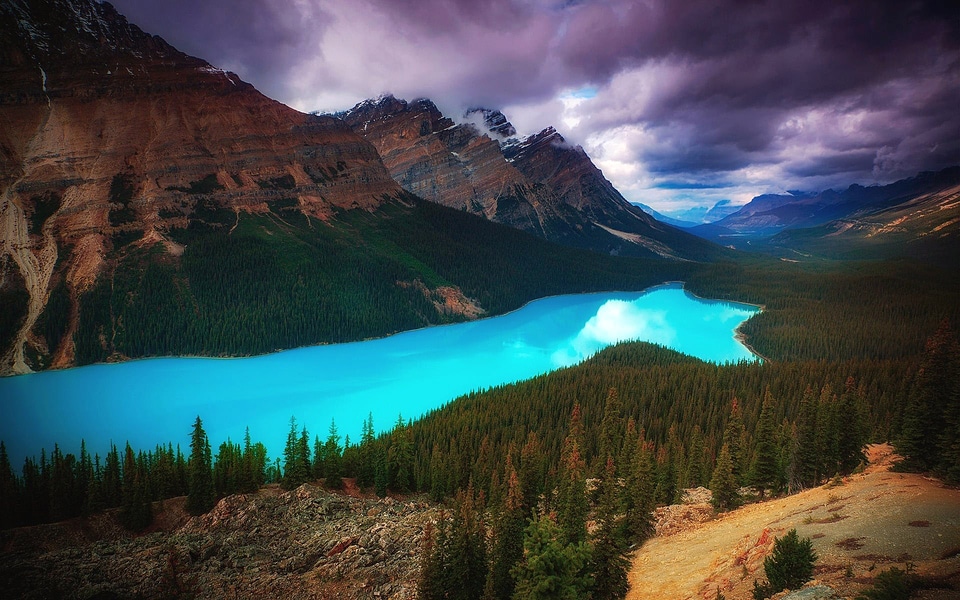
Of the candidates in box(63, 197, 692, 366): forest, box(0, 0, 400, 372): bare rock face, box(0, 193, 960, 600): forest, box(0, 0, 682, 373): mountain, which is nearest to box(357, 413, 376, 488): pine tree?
box(0, 193, 960, 600): forest

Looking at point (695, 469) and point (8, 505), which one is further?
point (695, 469)

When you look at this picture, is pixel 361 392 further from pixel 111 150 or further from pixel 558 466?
pixel 111 150

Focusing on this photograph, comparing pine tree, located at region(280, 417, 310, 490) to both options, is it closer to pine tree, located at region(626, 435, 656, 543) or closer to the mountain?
pine tree, located at region(626, 435, 656, 543)

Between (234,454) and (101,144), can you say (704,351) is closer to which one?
(234,454)

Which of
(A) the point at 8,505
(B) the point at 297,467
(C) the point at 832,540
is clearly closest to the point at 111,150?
(A) the point at 8,505

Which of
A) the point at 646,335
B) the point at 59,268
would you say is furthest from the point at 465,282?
the point at 59,268
